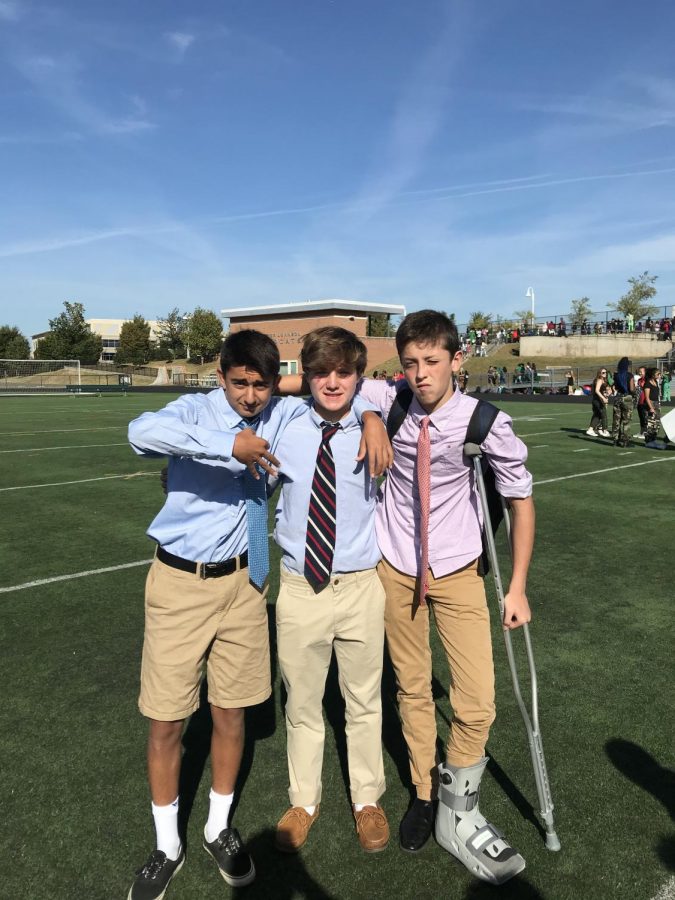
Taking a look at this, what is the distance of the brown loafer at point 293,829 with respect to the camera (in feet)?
9.19

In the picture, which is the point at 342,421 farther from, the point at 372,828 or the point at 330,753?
the point at 330,753

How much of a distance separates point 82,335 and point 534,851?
80421mm

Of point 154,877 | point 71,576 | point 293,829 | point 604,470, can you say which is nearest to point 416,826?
point 293,829

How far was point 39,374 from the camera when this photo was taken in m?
51.8

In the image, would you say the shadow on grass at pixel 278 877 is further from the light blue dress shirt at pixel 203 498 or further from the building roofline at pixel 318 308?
the building roofline at pixel 318 308

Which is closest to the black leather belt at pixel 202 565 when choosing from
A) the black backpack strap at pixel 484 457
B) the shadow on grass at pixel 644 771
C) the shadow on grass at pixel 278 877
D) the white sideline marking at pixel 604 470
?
the black backpack strap at pixel 484 457

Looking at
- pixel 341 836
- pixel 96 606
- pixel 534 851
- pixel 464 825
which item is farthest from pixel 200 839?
pixel 96 606

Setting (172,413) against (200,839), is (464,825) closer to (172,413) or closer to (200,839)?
(200,839)

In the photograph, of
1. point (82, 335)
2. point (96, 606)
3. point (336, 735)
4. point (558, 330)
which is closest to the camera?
point (336, 735)

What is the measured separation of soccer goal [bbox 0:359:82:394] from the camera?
5012 centimetres

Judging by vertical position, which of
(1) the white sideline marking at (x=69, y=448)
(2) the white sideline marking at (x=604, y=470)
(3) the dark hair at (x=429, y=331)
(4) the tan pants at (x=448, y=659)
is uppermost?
(3) the dark hair at (x=429, y=331)

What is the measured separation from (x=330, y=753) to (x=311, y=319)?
7427 cm

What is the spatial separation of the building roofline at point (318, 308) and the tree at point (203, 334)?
115 inches

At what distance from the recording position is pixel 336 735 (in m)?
3.79
